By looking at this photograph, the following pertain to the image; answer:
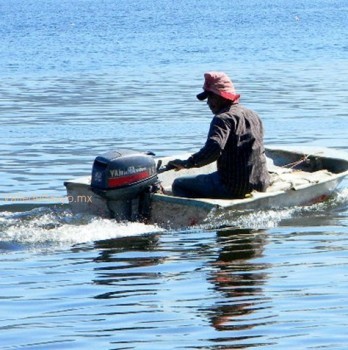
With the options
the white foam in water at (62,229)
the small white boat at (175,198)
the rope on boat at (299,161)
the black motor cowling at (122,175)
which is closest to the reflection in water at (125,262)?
the white foam in water at (62,229)

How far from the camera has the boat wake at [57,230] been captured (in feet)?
36.0

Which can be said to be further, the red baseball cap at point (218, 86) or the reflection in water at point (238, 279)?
the red baseball cap at point (218, 86)

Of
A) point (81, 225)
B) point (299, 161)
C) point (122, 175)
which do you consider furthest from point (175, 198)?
point (299, 161)

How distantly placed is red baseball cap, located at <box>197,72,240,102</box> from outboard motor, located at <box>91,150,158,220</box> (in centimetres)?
83

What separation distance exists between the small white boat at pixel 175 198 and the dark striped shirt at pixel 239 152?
0.17 meters

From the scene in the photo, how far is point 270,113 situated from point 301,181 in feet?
30.6

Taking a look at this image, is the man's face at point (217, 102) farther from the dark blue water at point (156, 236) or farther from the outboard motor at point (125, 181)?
the dark blue water at point (156, 236)

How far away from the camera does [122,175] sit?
37.6 ft

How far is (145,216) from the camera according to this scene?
11766 mm

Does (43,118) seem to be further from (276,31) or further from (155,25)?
(155,25)

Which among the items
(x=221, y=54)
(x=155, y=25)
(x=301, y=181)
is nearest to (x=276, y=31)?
(x=155, y=25)

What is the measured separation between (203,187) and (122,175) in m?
0.92

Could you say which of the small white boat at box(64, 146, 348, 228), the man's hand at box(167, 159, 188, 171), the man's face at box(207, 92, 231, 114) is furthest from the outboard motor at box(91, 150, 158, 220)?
the man's face at box(207, 92, 231, 114)

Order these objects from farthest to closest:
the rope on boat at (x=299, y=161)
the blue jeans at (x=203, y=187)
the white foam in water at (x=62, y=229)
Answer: the rope on boat at (x=299, y=161), the blue jeans at (x=203, y=187), the white foam in water at (x=62, y=229)
